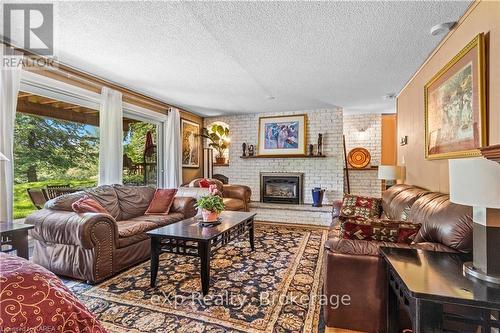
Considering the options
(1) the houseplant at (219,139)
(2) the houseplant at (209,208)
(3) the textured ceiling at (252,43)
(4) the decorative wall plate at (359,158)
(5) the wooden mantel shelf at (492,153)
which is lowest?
(2) the houseplant at (209,208)

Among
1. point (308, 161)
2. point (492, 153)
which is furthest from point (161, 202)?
point (492, 153)

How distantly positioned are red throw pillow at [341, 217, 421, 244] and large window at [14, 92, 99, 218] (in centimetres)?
346

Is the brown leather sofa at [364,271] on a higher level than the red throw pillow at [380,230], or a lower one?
lower

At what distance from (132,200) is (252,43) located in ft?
8.53

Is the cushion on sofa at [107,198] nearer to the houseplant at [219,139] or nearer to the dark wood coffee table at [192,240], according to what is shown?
the dark wood coffee table at [192,240]

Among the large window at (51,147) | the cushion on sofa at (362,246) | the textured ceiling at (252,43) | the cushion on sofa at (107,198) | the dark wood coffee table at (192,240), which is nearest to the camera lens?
the cushion on sofa at (362,246)

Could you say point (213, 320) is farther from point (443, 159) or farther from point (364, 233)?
point (443, 159)

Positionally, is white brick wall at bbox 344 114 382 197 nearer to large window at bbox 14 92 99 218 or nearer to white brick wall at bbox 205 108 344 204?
white brick wall at bbox 205 108 344 204

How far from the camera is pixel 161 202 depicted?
148 inches

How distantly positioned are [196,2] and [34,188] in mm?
2866

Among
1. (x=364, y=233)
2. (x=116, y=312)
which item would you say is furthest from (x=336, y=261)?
(x=116, y=312)

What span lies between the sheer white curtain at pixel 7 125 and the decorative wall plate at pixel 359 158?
6085mm

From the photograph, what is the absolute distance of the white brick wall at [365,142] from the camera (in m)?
6.08

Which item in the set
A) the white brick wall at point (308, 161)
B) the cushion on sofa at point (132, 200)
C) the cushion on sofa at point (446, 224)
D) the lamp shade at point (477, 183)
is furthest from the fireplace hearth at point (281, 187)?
the lamp shade at point (477, 183)
